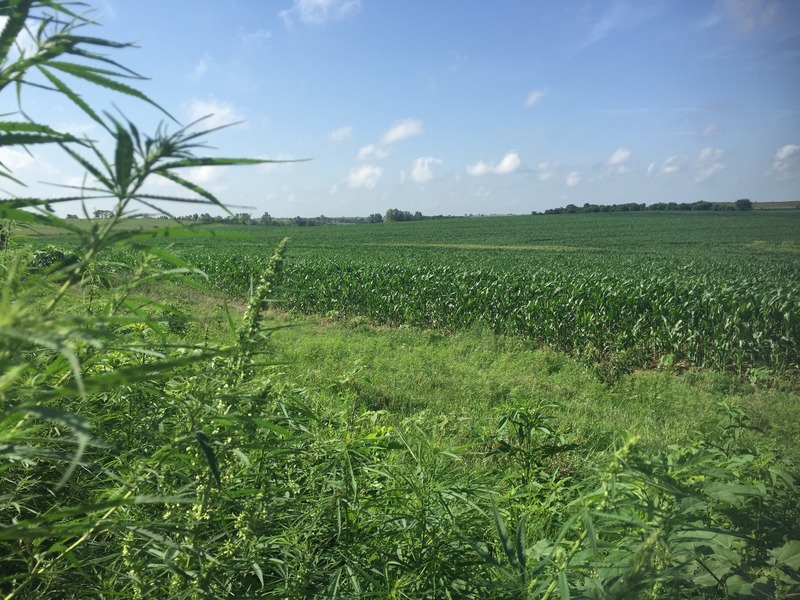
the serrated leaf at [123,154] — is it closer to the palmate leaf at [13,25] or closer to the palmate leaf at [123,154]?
the palmate leaf at [123,154]

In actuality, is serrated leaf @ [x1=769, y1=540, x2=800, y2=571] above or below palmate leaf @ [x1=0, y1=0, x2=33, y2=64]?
below

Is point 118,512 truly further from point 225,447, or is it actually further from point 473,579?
point 473,579

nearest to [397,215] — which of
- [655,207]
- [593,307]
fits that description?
[655,207]

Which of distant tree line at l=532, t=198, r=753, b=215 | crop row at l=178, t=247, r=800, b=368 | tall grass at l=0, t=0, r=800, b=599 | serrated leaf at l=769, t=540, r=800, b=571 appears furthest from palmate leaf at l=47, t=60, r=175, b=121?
distant tree line at l=532, t=198, r=753, b=215

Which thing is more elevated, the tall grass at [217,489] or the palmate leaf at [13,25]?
the palmate leaf at [13,25]

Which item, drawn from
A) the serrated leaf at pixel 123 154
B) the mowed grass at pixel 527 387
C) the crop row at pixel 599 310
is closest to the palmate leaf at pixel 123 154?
the serrated leaf at pixel 123 154

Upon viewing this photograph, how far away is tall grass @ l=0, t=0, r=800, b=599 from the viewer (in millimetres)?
750

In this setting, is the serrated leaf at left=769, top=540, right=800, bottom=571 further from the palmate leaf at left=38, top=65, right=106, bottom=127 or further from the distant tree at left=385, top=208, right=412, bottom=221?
the distant tree at left=385, top=208, right=412, bottom=221

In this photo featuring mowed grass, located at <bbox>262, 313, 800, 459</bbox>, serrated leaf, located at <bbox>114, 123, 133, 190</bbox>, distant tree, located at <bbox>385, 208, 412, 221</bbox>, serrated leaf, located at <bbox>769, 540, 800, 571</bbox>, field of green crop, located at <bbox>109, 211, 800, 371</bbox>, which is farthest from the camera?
distant tree, located at <bbox>385, 208, 412, 221</bbox>

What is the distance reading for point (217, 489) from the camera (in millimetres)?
1092

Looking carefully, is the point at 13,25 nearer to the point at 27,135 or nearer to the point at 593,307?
the point at 27,135

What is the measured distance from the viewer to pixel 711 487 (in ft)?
5.53

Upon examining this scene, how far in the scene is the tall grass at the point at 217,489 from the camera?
2.46 feet

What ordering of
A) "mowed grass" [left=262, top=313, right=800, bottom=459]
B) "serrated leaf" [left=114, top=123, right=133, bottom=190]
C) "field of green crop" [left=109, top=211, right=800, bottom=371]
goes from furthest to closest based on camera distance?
"field of green crop" [left=109, top=211, right=800, bottom=371], "mowed grass" [left=262, top=313, right=800, bottom=459], "serrated leaf" [left=114, top=123, right=133, bottom=190]
